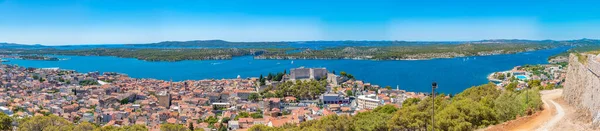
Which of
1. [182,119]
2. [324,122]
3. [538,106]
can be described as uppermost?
[538,106]

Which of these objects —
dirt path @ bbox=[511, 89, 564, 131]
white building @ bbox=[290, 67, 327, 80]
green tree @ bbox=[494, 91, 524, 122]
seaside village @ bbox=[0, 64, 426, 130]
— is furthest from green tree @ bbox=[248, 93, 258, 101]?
dirt path @ bbox=[511, 89, 564, 131]

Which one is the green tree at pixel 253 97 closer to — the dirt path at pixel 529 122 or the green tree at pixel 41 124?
the green tree at pixel 41 124

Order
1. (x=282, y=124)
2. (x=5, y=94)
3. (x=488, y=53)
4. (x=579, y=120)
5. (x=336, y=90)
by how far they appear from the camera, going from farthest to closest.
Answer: (x=488, y=53), (x=336, y=90), (x=5, y=94), (x=282, y=124), (x=579, y=120)

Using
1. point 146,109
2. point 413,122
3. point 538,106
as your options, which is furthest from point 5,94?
point 538,106

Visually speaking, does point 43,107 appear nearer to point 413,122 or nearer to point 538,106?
point 413,122

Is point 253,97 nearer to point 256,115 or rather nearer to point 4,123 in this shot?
point 256,115

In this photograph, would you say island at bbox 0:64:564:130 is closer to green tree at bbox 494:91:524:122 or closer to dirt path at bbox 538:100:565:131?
green tree at bbox 494:91:524:122

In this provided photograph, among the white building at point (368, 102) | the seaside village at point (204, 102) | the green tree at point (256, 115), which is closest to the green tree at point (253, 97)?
the seaside village at point (204, 102)
